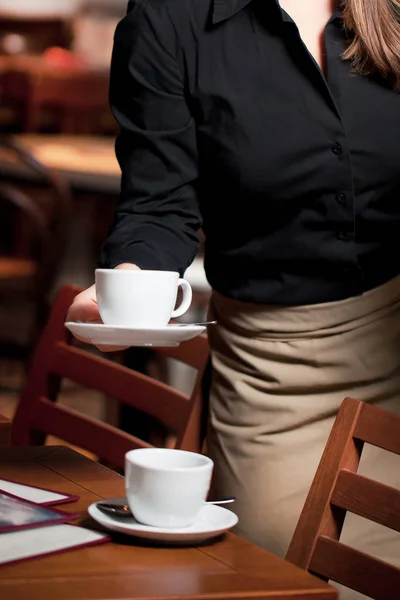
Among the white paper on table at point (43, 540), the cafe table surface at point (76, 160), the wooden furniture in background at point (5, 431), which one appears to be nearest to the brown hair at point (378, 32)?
the wooden furniture in background at point (5, 431)

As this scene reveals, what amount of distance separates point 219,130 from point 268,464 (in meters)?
0.46

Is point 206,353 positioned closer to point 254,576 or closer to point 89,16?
point 254,576

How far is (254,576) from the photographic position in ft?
3.24

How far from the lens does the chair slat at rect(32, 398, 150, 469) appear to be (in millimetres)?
1758

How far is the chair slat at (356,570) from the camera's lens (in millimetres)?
1121

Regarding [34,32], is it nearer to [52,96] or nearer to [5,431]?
[52,96]

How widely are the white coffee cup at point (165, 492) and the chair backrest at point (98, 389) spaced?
64 cm

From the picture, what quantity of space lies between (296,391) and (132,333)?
19.7 inches

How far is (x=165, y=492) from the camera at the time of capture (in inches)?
41.0

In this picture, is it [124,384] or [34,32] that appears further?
[34,32]

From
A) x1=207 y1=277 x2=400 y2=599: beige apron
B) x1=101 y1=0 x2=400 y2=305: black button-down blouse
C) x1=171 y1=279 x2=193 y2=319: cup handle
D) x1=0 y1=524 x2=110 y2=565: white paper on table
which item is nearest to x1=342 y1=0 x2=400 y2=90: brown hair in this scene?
x1=101 y1=0 x2=400 y2=305: black button-down blouse

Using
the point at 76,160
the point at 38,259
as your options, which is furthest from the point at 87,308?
the point at 76,160

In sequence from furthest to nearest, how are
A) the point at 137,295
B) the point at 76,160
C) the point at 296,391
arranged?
the point at 76,160 → the point at 296,391 → the point at 137,295

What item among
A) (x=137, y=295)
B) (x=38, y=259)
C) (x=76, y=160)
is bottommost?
(x=38, y=259)
